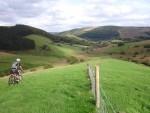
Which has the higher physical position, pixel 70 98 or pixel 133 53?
pixel 70 98

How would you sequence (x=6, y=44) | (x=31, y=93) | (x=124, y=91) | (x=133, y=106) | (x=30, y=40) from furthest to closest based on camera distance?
(x=30, y=40), (x=6, y=44), (x=124, y=91), (x=31, y=93), (x=133, y=106)

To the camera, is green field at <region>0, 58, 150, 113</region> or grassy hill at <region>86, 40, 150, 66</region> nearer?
green field at <region>0, 58, 150, 113</region>

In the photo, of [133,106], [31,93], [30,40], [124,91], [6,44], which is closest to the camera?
[133,106]

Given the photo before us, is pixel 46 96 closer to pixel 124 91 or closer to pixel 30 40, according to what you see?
pixel 124 91

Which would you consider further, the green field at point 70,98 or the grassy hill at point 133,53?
the grassy hill at point 133,53

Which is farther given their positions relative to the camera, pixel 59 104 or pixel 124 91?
pixel 124 91

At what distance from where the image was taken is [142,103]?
28.8 meters

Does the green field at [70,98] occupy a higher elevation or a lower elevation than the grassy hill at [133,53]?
higher

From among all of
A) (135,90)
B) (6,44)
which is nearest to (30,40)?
(6,44)

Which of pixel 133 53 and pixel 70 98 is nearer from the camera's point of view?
pixel 70 98

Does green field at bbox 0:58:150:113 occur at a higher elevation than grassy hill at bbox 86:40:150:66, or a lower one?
higher

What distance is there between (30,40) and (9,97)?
148993 mm

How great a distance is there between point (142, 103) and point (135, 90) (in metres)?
5.04

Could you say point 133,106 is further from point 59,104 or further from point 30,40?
point 30,40
